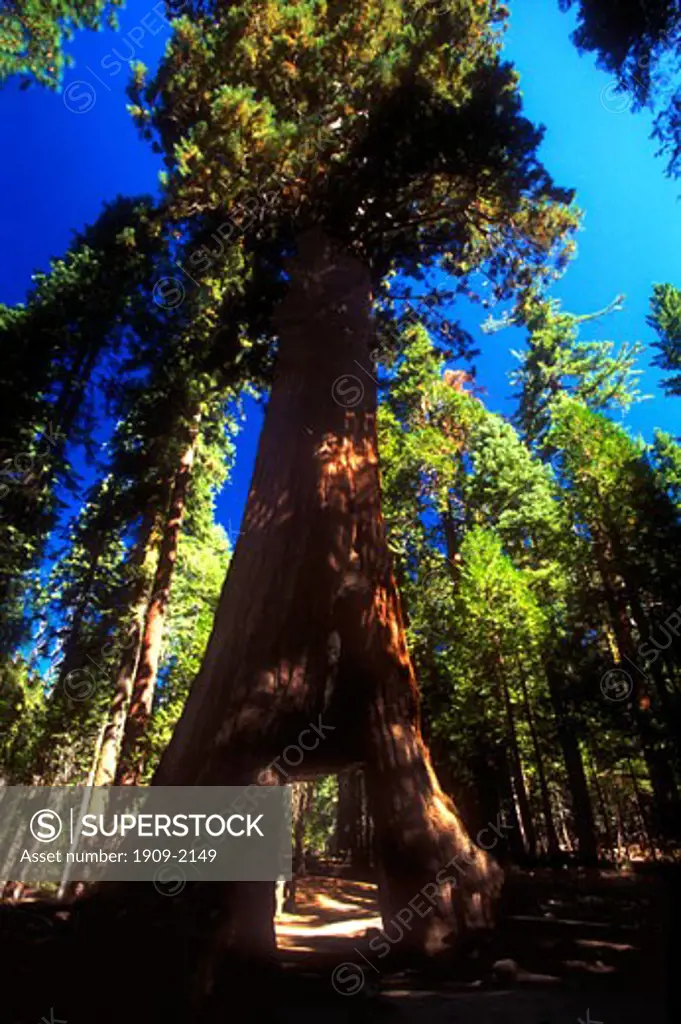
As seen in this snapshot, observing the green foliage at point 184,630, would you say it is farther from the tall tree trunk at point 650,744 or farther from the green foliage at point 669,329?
the green foliage at point 669,329

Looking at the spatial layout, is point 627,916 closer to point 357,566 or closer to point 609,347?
point 357,566

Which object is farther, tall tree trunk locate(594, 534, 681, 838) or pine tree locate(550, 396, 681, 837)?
pine tree locate(550, 396, 681, 837)

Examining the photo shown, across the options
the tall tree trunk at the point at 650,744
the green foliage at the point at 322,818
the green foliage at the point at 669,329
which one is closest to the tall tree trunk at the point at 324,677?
the tall tree trunk at the point at 650,744

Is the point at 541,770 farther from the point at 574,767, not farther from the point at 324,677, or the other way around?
the point at 324,677

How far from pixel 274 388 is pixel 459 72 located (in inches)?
274

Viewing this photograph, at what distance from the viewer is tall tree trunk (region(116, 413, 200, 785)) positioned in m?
11.2

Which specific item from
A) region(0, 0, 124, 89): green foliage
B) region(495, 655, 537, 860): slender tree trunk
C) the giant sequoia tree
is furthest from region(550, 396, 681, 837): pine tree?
region(0, 0, 124, 89): green foliage

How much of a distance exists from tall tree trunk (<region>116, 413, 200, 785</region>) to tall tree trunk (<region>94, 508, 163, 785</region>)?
0.50 m

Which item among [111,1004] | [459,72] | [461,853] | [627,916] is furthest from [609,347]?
[111,1004]

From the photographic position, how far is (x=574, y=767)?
1545cm

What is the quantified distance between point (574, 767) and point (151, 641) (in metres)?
12.7

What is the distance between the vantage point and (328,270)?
8680 mm

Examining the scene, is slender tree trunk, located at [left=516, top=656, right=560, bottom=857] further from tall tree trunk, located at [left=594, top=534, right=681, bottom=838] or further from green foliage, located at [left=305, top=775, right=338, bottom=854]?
green foliage, located at [left=305, top=775, right=338, bottom=854]

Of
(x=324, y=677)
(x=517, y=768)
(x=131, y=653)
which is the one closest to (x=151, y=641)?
(x=131, y=653)
